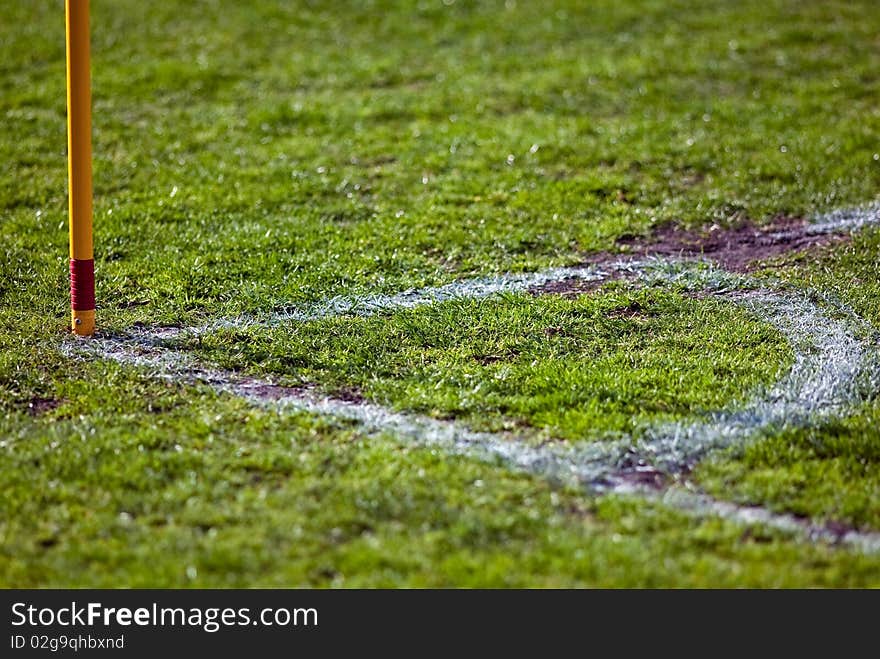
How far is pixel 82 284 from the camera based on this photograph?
6688 mm

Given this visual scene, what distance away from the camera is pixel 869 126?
10859 millimetres

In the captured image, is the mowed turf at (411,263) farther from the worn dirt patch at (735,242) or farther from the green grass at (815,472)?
the worn dirt patch at (735,242)

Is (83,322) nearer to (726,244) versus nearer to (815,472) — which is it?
(815,472)

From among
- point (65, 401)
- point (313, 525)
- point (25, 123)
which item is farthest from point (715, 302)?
point (25, 123)

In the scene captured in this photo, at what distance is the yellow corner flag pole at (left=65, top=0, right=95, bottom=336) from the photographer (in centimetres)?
632

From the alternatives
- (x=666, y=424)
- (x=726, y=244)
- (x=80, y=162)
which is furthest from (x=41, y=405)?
(x=726, y=244)

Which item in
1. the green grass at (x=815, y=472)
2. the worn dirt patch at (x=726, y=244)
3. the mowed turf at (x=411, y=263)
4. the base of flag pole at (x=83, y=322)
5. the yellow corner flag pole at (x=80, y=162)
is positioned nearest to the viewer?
the mowed turf at (x=411, y=263)

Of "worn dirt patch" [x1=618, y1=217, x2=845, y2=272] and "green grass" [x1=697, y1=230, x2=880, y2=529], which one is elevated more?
"worn dirt patch" [x1=618, y1=217, x2=845, y2=272]

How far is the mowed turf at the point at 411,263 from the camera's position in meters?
4.75

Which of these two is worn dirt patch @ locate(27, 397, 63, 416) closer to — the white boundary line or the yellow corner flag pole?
the white boundary line

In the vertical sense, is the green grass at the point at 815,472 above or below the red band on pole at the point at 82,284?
below

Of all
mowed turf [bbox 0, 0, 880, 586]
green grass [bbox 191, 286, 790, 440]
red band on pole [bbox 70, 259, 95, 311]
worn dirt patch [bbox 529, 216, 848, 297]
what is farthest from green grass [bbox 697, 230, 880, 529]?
red band on pole [bbox 70, 259, 95, 311]

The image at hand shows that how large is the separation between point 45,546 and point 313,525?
1.23 metres

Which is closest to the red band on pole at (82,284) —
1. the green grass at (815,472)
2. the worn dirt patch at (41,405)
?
A: the worn dirt patch at (41,405)
